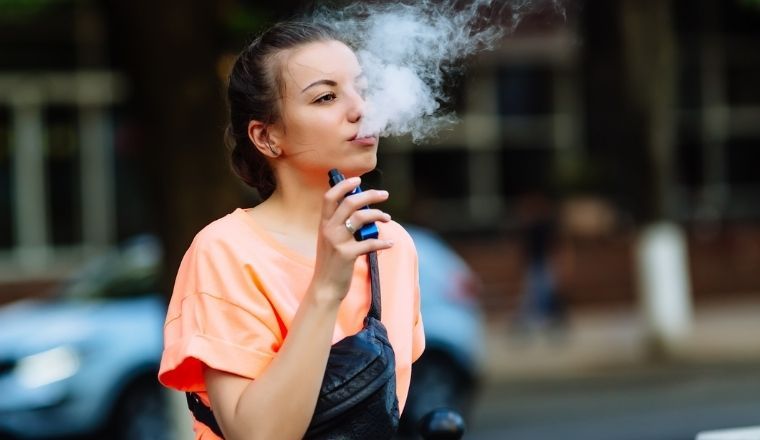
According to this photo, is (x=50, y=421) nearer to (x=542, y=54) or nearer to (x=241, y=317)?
(x=241, y=317)

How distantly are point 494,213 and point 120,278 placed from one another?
9.89 meters

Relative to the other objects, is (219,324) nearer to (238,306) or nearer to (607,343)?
(238,306)

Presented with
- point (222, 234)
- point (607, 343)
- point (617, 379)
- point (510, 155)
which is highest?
point (510, 155)

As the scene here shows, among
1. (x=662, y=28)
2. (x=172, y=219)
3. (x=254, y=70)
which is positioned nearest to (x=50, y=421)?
(x=172, y=219)

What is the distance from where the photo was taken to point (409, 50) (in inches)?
89.4

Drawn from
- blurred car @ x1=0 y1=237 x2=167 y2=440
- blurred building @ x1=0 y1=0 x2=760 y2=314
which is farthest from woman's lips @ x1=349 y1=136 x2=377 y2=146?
blurred building @ x1=0 y1=0 x2=760 y2=314

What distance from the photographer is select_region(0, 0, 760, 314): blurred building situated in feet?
56.5

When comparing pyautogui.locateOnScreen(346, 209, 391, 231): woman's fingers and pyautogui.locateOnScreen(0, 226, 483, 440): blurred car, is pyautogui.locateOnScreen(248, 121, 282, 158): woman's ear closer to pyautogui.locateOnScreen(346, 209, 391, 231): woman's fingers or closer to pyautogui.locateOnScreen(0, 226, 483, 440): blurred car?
pyautogui.locateOnScreen(346, 209, 391, 231): woman's fingers

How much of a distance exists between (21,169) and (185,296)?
1601 centimetres

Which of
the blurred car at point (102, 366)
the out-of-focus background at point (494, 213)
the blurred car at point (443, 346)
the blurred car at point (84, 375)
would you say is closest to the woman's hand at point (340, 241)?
the out-of-focus background at point (494, 213)

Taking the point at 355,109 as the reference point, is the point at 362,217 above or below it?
below

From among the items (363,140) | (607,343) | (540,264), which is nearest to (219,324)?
(363,140)

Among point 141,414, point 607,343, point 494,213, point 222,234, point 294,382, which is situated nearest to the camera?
point 294,382

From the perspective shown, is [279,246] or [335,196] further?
[279,246]
